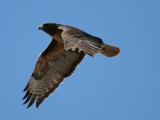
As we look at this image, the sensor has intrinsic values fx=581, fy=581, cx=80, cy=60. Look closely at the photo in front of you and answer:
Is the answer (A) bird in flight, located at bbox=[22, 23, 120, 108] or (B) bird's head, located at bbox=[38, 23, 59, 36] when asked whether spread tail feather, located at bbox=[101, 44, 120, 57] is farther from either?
(B) bird's head, located at bbox=[38, 23, 59, 36]

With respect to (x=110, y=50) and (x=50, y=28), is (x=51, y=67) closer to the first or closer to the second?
(x=50, y=28)

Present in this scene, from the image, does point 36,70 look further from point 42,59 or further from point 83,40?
point 83,40

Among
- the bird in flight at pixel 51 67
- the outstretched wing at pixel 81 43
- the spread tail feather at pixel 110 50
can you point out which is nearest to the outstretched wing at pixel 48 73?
the bird in flight at pixel 51 67

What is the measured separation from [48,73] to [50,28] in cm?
121

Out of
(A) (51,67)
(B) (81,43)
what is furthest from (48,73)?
(B) (81,43)

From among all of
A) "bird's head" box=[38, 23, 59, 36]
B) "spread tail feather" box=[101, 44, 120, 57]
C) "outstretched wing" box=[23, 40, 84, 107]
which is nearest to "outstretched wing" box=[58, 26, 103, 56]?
"spread tail feather" box=[101, 44, 120, 57]

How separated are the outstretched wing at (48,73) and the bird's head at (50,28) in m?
0.31

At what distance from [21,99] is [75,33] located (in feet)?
12.1

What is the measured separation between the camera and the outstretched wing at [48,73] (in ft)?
45.3

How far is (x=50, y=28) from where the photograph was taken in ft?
44.6

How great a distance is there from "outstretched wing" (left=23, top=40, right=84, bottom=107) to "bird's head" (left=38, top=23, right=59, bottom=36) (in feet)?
1.02

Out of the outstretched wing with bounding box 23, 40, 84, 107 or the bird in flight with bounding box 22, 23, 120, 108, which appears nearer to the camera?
the bird in flight with bounding box 22, 23, 120, 108

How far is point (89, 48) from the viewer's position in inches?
380

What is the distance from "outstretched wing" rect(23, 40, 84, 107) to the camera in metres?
13.8
